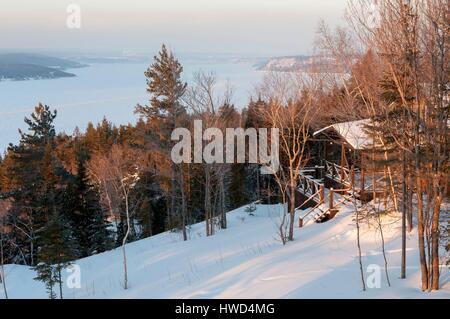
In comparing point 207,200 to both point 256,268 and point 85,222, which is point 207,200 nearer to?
point 256,268

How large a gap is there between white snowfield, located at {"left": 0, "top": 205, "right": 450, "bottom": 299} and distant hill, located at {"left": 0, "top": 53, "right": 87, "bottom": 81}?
13937 cm

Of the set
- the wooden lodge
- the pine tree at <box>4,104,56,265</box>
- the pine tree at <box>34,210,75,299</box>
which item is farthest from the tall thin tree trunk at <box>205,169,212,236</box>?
the pine tree at <box>4,104,56,265</box>

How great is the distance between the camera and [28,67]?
515 feet

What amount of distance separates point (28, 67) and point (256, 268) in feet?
533

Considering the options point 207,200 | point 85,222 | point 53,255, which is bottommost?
point 85,222

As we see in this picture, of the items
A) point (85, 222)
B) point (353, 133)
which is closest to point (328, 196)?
point (353, 133)

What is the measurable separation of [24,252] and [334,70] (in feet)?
81.0

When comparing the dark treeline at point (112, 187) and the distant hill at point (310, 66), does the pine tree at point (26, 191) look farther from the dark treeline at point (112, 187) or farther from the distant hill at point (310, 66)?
the distant hill at point (310, 66)

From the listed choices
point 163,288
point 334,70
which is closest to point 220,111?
point 334,70

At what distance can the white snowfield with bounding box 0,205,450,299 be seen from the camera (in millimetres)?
10844

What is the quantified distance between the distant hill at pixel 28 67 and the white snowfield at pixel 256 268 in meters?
139

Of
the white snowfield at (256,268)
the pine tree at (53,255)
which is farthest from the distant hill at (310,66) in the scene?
the pine tree at (53,255)

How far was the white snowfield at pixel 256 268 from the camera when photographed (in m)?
10.8

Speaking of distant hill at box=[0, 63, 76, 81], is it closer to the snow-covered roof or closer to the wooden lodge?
the wooden lodge
